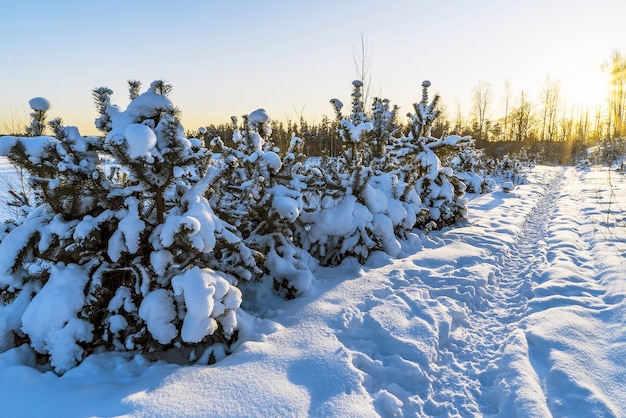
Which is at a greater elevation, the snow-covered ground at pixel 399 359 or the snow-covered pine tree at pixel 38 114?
the snow-covered pine tree at pixel 38 114

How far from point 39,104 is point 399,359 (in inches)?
143

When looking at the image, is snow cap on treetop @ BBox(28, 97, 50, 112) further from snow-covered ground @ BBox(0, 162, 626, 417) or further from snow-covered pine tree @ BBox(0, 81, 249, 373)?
snow-covered ground @ BBox(0, 162, 626, 417)

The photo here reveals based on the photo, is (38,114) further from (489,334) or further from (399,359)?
(489,334)

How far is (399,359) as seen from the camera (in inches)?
110

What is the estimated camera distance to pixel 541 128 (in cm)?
5200

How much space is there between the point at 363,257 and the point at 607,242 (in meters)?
4.65

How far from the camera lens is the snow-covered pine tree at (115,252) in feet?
8.04

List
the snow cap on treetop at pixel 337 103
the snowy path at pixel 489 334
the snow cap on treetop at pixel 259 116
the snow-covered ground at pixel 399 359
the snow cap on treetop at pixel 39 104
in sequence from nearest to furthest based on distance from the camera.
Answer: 1. the snow-covered ground at pixel 399 359
2. the snowy path at pixel 489 334
3. the snow cap on treetop at pixel 39 104
4. the snow cap on treetop at pixel 259 116
5. the snow cap on treetop at pixel 337 103

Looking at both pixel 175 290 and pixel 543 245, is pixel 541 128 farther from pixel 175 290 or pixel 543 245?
pixel 175 290

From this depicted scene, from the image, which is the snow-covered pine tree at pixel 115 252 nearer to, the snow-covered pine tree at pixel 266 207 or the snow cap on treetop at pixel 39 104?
the snow cap on treetop at pixel 39 104

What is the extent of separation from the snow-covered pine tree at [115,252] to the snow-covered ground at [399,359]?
0.68ft

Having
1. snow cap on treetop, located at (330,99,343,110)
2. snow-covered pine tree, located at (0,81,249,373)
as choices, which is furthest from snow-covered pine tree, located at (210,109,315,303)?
snow cap on treetop, located at (330,99,343,110)

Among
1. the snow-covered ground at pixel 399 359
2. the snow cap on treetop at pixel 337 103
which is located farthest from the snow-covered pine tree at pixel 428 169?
the snow-covered ground at pixel 399 359

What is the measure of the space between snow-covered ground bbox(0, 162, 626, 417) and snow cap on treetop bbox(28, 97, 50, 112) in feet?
6.20
